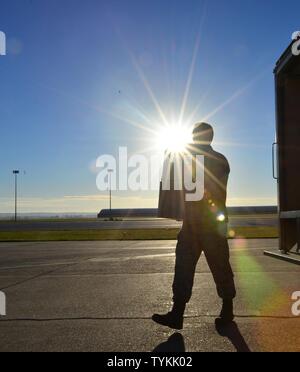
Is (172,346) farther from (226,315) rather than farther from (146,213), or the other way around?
(146,213)

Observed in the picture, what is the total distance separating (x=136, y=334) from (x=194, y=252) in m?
0.92

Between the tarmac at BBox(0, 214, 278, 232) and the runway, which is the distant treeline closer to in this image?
the tarmac at BBox(0, 214, 278, 232)

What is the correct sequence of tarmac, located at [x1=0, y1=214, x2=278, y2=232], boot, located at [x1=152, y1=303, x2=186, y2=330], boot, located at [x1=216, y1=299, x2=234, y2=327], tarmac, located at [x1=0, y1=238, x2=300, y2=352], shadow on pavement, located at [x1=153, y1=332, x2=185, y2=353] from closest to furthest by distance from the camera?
shadow on pavement, located at [x1=153, y1=332, x2=185, y2=353]
tarmac, located at [x1=0, y1=238, x2=300, y2=352]
boot, located at [x1=152, y1=303, x2=186, y2=330]
boot, located at [x1=216, y1=299, x2=234, y2=327]
tarmac, located at [x1=0, y1=214, x2=278, y2=232]

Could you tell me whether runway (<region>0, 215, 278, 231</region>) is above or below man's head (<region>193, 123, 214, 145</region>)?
below

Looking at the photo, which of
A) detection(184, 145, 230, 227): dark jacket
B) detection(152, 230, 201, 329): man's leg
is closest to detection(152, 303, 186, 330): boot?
detection(152, 230, 201, 329): man's leg

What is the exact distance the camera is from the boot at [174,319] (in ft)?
15.2

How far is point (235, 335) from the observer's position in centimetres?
439

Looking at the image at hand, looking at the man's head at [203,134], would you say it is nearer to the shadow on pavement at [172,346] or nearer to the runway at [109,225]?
the shadow on pavement at [172,346]

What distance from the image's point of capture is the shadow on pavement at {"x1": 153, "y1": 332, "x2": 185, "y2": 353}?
3960mm

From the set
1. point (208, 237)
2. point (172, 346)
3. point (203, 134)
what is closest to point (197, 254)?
point (208, 237)
